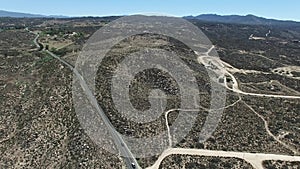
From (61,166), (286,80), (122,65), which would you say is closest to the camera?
(61,166)

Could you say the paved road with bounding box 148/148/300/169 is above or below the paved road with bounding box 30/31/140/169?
below

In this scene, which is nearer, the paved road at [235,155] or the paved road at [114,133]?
the paved road at [114,133]

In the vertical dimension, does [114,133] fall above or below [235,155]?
above

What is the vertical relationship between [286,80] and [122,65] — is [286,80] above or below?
below

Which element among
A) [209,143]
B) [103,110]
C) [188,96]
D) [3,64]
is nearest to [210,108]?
[188,96]

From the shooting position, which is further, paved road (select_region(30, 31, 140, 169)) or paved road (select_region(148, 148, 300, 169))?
paved road (select_region(148, 148, 300, 169))

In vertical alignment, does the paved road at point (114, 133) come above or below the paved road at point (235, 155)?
above

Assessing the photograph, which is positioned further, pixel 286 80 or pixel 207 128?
pixel 286 80

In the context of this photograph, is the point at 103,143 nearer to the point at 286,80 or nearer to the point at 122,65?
the point at 122,65

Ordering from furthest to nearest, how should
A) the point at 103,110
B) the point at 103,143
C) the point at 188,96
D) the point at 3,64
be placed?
the point at 3,64 → the point at 188,96 → the point at 103,110 → the point at 103,143

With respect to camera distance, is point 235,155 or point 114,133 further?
point 114,133
